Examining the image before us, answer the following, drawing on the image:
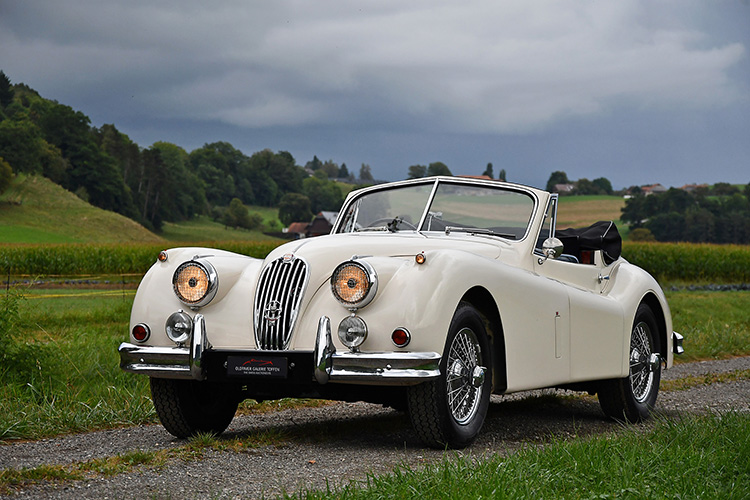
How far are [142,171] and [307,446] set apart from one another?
4574 inches

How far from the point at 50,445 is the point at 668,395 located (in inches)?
241

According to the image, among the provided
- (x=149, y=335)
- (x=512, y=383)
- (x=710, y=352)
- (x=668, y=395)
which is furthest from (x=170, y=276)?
(x=710, y=352)

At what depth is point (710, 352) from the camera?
1317cm

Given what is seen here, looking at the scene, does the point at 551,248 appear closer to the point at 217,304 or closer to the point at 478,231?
the point at 478,231

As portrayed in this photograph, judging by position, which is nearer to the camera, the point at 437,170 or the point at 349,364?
the point at 349,364

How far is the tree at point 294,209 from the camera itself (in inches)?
4615

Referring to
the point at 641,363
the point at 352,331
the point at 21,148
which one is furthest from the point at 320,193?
the point at 352,331

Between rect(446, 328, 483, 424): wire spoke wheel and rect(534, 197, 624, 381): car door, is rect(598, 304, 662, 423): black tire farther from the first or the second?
rect(446, 328, 483, 424): wire spoke wheel

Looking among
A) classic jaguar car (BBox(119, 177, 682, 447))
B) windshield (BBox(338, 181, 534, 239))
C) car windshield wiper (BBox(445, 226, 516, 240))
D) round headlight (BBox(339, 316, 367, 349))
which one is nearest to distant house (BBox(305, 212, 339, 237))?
windshield (BBox(338, 181, 534, 239))

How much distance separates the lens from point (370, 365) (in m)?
4.91

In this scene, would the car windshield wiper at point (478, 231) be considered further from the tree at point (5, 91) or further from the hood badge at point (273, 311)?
the tree at point (5, 91)

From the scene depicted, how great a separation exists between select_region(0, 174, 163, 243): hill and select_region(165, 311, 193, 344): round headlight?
2915 inches

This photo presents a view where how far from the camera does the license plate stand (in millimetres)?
5129

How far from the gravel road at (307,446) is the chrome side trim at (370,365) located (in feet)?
1.53
